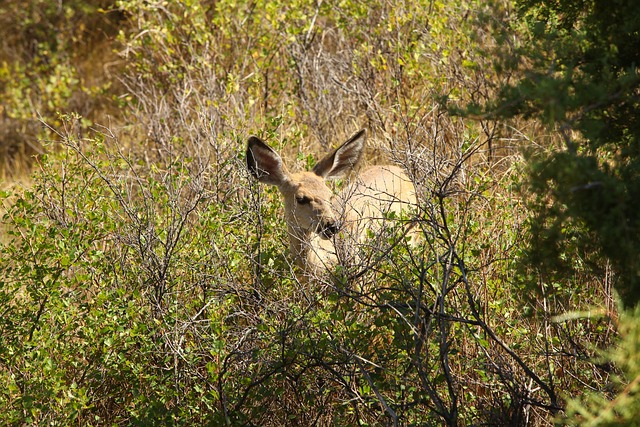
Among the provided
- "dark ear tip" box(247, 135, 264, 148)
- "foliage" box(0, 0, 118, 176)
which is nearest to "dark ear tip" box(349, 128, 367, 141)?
"dark ear tip" box(247, 135, 264, 148)

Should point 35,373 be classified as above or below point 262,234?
below

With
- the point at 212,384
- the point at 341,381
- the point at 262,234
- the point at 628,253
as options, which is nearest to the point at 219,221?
the point at 262,234

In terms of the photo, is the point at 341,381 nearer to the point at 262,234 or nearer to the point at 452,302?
the point at 452,302

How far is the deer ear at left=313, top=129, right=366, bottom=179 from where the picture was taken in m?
6.59

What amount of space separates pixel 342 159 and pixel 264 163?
616mm

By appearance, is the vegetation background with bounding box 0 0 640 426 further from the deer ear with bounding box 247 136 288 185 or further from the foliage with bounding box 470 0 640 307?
the deer ear with bounding box 247 136 288 185

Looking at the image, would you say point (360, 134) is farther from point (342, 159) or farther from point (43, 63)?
point (43, 63)

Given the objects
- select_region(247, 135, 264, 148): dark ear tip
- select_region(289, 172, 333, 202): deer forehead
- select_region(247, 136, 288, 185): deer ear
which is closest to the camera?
select_region(247, 135, 264, 148): dark ear tip

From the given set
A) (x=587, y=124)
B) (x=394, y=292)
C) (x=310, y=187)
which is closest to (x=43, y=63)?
(x=310, y=187)

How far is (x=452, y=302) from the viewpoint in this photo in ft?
16.6

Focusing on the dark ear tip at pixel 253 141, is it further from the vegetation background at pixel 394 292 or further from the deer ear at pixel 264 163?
the vegetation background at pixel 394 292

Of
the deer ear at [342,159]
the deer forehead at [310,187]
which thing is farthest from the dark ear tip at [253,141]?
the deer ear at [342,159]

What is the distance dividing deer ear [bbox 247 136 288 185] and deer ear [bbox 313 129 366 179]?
1.10ft

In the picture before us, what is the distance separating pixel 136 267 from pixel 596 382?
103 inches
